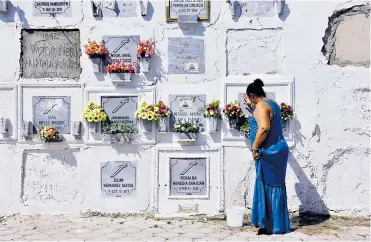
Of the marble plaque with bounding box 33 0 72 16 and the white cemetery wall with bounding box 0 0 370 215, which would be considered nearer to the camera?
the white cemetery wall with bounding box 0 0 370 215

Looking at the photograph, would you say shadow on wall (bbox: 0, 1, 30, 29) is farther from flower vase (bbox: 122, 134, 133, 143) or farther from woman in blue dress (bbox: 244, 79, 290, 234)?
woman in blue dress (bbox: 244, 79, 290, 234)

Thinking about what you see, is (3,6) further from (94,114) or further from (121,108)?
(121,108)

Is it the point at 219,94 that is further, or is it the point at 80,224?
the point at 219,94

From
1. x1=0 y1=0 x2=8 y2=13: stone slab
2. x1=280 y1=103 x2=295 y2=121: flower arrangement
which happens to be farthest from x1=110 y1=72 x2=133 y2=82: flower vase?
x1=280 y1=103 x2=295 y2=121: flower arrangement

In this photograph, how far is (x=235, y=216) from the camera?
5961mm

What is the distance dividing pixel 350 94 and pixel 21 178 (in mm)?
4421

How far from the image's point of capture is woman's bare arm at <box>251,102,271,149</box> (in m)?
5.36

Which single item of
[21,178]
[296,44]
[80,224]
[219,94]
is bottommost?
[80,224]

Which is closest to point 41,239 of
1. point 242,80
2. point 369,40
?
point 242,80

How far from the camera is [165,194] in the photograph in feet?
21.4

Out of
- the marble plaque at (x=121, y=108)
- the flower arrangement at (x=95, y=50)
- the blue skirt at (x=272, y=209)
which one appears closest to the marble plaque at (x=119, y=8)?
the flower arrangement at (x=95, y=50)

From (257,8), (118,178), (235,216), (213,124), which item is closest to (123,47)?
(213,124)

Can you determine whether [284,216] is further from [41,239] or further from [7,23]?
[7,23]

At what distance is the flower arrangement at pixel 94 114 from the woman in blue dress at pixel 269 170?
6.48ft
